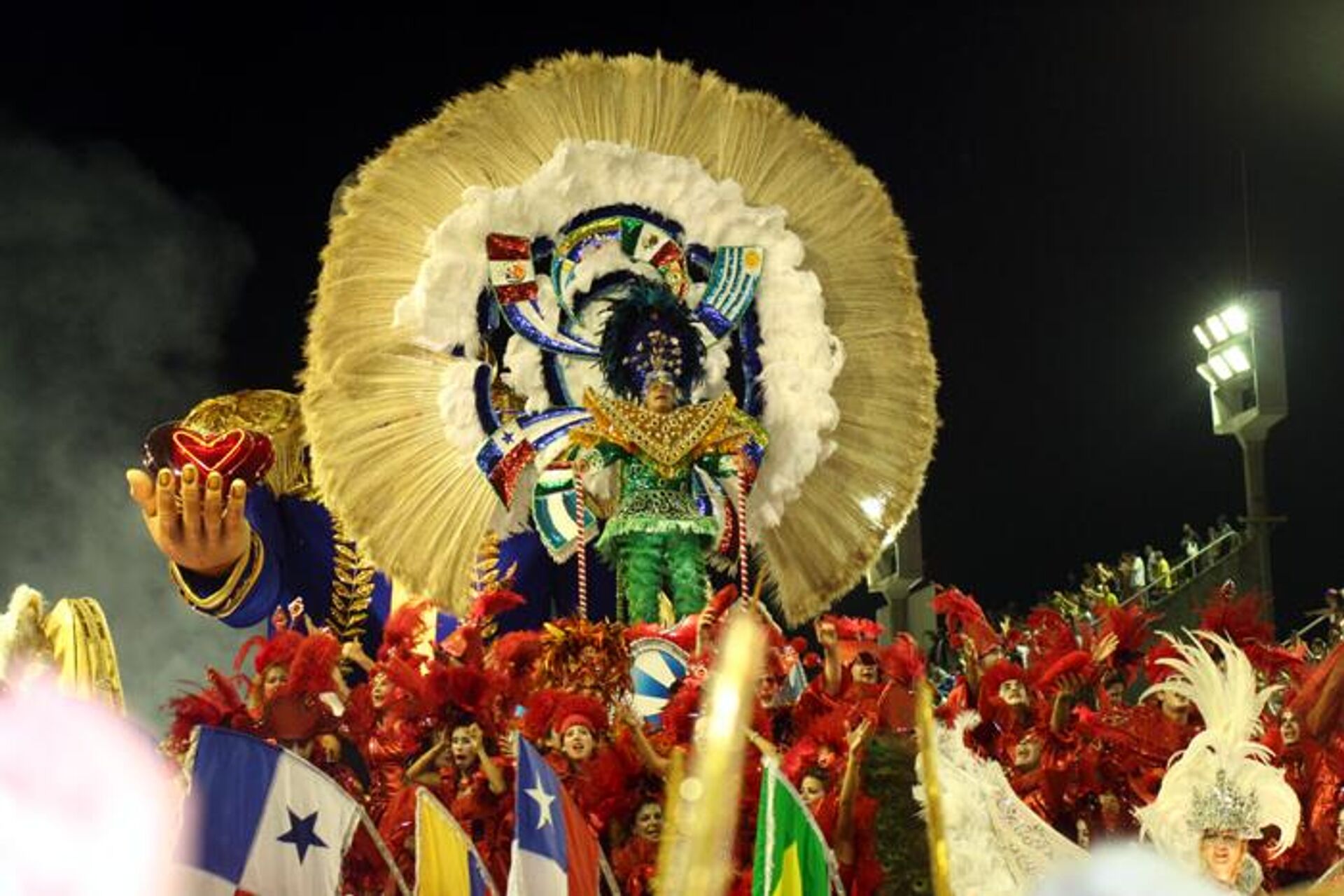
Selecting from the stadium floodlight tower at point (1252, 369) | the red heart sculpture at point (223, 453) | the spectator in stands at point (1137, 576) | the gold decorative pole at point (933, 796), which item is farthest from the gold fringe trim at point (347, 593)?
the stadium floodlight tower at point (1252, 369)

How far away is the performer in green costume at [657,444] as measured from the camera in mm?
10109

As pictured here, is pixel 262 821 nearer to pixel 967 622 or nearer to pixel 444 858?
pixel 444 858

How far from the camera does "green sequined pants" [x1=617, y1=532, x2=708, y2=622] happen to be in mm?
10094

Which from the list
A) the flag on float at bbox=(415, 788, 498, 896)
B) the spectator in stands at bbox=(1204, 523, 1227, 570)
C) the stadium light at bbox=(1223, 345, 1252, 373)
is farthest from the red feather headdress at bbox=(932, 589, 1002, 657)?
the stadium light at bbox=(1223, 345, 1252, 373)

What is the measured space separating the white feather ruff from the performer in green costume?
11.6 inches

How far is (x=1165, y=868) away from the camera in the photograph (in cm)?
563

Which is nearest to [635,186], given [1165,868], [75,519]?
[75,519]

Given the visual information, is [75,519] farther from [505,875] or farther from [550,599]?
[505,875]

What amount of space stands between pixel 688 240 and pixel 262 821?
4.09 meters

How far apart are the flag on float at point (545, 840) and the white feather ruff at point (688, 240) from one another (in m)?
3.09

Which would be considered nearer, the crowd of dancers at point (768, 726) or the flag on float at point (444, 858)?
the flag on float at point (444, 858)

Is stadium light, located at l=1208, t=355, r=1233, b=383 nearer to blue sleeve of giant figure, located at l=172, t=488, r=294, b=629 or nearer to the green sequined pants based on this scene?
the green sequined pants

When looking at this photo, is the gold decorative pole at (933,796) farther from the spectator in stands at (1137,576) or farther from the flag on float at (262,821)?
the spectator in stands at (1137,576)

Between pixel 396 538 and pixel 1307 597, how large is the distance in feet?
35.1
